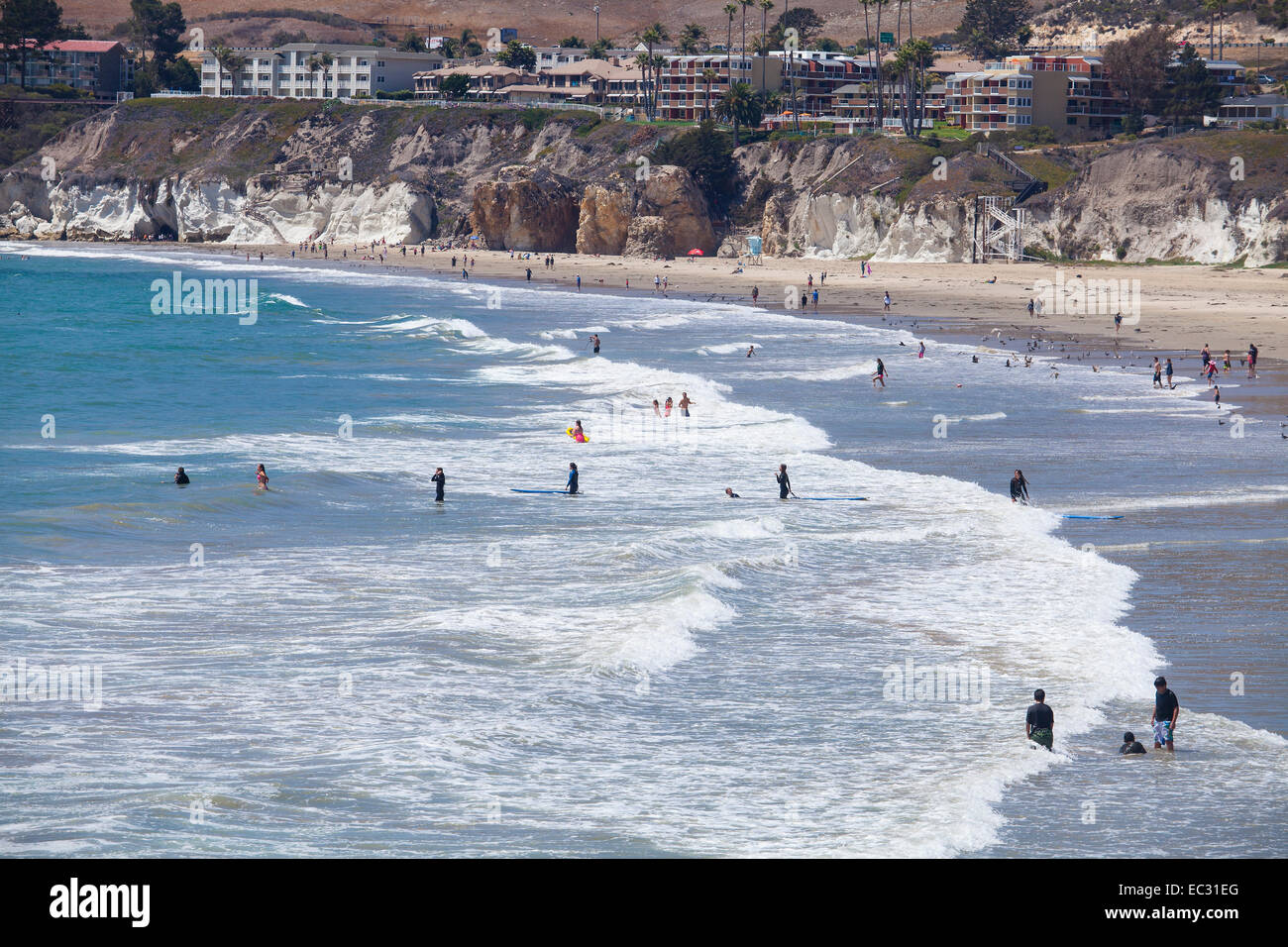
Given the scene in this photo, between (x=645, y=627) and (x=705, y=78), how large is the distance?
120 metres

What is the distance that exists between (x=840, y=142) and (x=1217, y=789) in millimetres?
99685

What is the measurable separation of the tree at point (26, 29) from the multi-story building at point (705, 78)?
7876cm

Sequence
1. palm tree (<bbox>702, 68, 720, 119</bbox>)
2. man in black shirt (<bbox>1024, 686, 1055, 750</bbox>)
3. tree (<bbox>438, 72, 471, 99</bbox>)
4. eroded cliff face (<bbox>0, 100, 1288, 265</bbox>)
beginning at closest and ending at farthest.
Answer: man in black shirt (<bbox>1024, 686, 1055, 750</bbox>)
eroded cliff face (<bbox>0, 100, 1288, 265</bbox>)
palm tree (<bbox>702, 68, 720, 119</bbox>)
tree (<bbox>438, 72, 471, 99</bbox>)

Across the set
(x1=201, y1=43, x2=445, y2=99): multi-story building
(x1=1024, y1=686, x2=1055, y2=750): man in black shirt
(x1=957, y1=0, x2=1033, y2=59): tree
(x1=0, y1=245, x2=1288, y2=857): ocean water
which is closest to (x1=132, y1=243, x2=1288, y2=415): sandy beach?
(x1=0, y1=245, x2=1288, y2=857): ocean water

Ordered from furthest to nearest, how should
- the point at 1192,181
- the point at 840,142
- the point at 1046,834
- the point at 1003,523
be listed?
the point at 840,142 < the point at 1192,181 < the point at 1003,523 < the point at 1046,834

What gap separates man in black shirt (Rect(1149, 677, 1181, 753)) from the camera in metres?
14.6

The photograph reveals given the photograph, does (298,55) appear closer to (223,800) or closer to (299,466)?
Answer: (299,466)

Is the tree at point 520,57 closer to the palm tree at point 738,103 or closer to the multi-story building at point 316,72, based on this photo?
the multi-story building at point 316,72

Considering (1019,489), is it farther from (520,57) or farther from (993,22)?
(993,22)

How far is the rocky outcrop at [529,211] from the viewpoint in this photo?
4409 inches

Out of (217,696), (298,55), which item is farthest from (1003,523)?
(298,55)

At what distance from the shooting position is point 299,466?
32062 millimetres

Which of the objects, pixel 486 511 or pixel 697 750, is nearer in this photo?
pixel 697 750

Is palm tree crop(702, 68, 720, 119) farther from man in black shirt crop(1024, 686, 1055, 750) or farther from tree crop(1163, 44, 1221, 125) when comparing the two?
man in black shirt crop(1024, 686, 1055, 750)
